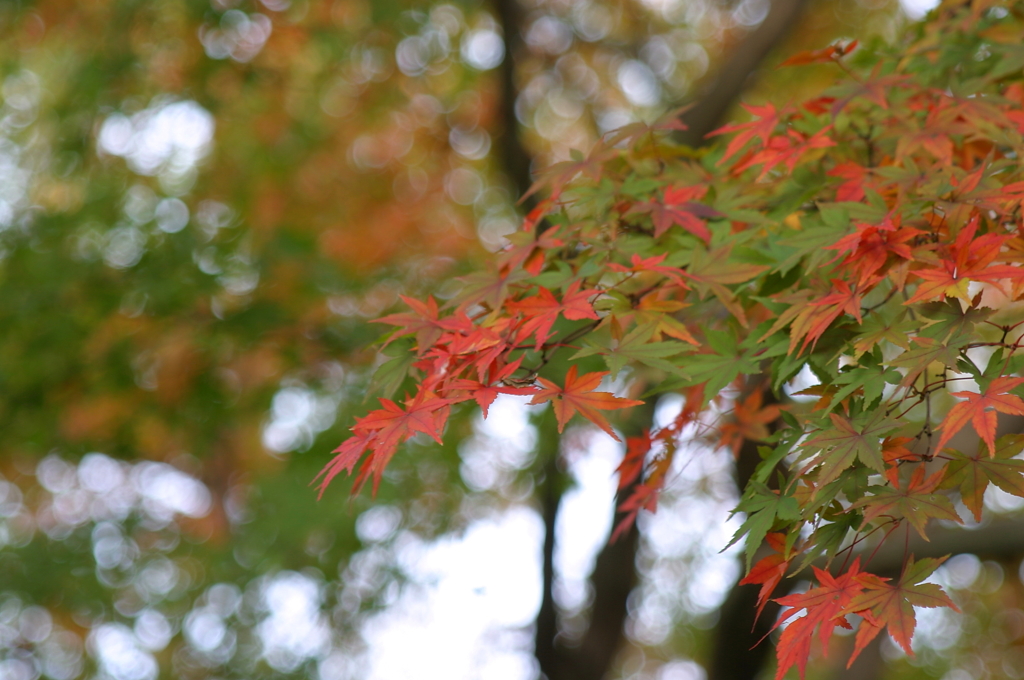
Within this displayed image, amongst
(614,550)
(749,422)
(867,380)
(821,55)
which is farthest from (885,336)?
(614,550)

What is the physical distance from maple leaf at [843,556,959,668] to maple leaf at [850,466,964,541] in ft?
0.18

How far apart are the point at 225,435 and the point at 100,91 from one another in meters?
1.73

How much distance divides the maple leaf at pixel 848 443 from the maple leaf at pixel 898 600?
134mm

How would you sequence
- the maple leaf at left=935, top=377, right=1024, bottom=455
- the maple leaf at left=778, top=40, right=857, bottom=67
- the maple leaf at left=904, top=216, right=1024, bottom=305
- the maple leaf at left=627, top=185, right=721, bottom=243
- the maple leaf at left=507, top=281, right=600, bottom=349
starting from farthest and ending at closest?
the maple leaf at left=778, top=40, right=857, bottom=67 → the maple leaf at left=627, top=185, right=721, bottom=243 → the maple leaf at left=507, top=281, right=600, bottom=349 → the maple leaf at left=904, top=216, right=1024, bottom=305 → the maple leaf at left=935, top=377, right=1024, bottom=455

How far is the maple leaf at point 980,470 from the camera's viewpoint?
3.20 ft

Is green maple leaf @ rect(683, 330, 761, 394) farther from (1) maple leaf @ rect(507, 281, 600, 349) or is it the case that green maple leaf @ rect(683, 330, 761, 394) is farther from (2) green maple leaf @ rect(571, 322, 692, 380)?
(1) maple leaf @ rect(507, 281, 600, 349)

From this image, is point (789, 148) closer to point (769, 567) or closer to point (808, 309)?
point (808, 309)

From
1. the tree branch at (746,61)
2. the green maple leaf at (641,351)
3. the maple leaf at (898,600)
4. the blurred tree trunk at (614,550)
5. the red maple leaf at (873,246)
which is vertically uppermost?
the red maple leaf at (873,246)

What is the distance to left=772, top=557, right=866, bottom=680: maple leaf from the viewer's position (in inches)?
38.6

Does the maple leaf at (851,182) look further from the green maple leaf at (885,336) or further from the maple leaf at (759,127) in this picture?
the green maple leaf at (885,336)

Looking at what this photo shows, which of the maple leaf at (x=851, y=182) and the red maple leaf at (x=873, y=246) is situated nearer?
the red maple leaf at (x=873, y=246)

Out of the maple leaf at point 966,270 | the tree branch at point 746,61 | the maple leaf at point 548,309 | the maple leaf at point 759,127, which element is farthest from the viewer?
the tree branch at point 746,61

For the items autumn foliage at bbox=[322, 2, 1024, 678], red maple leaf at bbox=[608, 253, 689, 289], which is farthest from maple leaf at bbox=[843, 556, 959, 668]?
red maple leaf at bbox=[608, 253, 689, 289]

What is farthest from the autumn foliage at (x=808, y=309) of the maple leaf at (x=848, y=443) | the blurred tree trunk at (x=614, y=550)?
the blurred tree trunk at (x=614, y=550)
